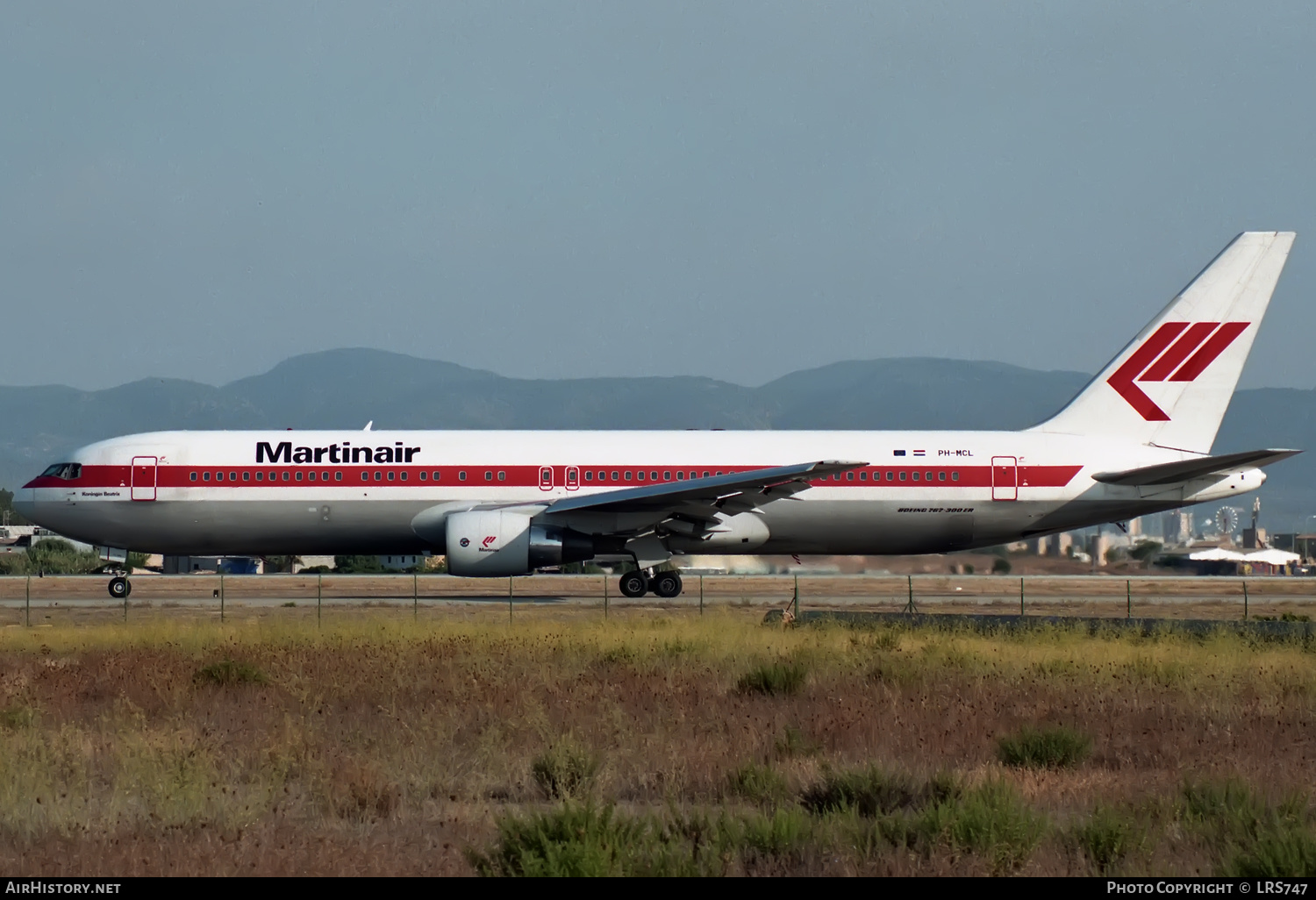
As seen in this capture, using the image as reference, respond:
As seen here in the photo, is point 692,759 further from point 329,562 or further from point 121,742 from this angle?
point 329,562

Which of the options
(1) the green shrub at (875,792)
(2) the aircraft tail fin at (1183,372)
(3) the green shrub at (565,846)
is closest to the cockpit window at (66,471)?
(2) the aircraft tail fin at (1183,372)

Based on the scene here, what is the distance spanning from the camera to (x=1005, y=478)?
34.9 m

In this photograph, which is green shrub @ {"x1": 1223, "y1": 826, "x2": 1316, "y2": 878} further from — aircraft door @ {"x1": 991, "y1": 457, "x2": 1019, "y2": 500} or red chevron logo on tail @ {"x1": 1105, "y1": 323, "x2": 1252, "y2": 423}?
red chevron logo on tail @ {"x1": 1105, "y1": 323, "x2": 1252, "y2": 423}

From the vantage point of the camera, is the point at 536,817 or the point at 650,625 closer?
the point at 536,817

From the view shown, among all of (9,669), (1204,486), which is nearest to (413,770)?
(9,669)

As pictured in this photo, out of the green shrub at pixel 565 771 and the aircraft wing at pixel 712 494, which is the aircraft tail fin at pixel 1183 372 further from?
the green shrub at pixel 565 771

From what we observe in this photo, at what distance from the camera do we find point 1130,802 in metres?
10.2

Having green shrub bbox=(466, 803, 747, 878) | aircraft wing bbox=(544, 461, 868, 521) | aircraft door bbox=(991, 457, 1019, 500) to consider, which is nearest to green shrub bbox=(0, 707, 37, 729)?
green shrub bbox=(466, 803, 747, 878)

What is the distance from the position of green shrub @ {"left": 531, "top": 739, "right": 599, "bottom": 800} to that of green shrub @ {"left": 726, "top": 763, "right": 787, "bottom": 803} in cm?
112

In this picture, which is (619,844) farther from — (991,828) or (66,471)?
(66,471)

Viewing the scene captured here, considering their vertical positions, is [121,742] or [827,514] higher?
[827,514]

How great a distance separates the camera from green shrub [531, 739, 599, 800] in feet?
36.1

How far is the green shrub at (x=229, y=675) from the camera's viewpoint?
17.6m
